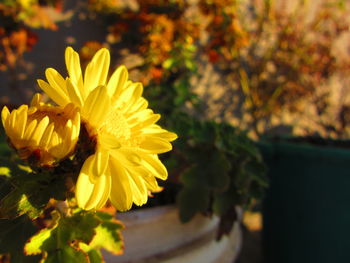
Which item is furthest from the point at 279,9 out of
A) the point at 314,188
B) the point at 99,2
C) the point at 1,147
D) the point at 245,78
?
the point at 1,147

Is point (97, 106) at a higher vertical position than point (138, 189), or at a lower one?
higher

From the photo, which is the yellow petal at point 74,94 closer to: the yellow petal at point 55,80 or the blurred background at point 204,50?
the yellow petal at point 55,80

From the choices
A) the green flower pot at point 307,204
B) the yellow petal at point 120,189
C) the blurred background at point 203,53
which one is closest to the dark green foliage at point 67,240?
the yellow petal at point 120,189

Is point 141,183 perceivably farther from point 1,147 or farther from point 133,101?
point 1,147

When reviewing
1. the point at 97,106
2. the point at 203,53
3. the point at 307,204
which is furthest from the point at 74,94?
the point at 203,53

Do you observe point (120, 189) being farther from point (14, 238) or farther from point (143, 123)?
point (14, 238)

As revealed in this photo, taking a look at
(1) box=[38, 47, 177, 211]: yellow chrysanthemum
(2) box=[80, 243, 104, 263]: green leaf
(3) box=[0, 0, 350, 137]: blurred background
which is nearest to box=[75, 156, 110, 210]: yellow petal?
(1) box=[38, 47, 177, 211]: yellow chrysanthemum
